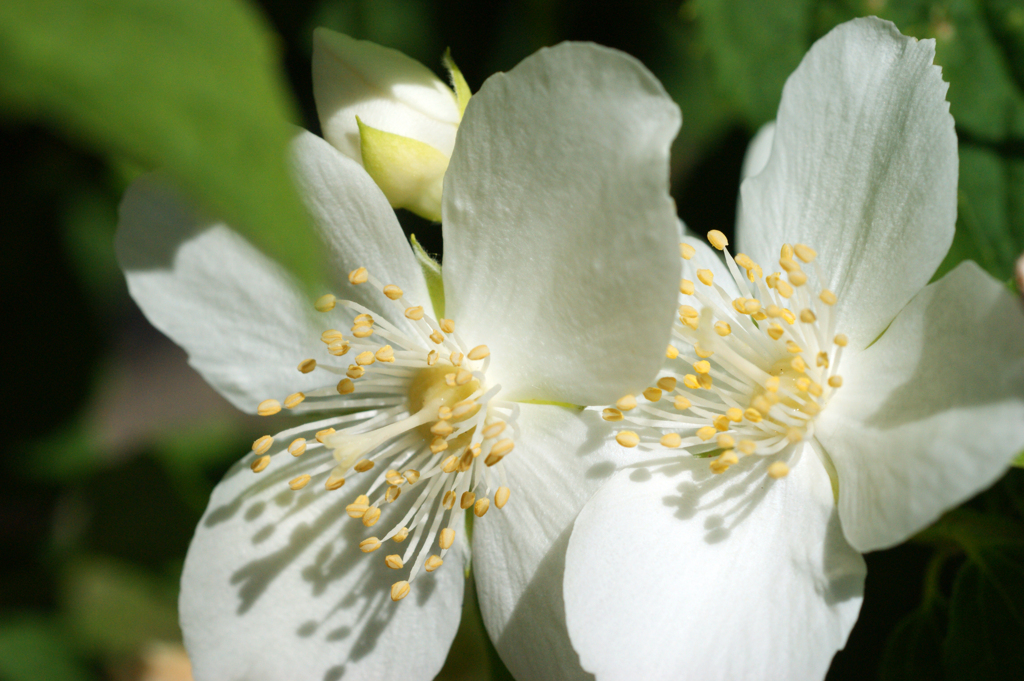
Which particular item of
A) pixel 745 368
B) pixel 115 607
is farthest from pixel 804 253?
pixel 115 607

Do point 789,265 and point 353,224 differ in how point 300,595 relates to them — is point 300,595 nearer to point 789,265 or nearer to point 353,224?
point 353,224

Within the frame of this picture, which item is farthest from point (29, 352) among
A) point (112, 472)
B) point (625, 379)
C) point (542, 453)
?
point (625, 379)

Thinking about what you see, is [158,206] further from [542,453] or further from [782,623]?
[782,623]

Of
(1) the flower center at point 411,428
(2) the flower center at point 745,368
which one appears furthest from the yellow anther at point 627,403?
(1) the flower center at point 411,428

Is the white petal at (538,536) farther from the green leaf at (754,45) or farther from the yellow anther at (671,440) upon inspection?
the green leaf at (754,45)

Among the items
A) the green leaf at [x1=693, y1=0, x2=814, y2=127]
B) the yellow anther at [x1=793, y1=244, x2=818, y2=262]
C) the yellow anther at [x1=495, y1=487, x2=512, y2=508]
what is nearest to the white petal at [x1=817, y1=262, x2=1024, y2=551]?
the yellow anther at [x1=793, y1=244, x2=818, y2=262]

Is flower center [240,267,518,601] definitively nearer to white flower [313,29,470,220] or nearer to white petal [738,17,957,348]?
white flower [313,29,470,220]
